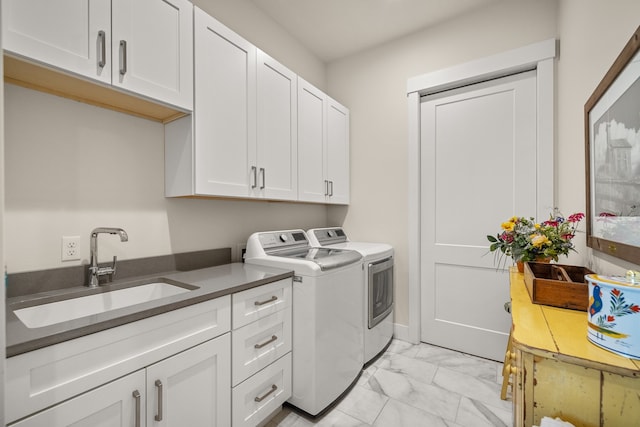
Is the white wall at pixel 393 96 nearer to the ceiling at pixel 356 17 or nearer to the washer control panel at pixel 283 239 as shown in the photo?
the ceiling at pixel 356 17

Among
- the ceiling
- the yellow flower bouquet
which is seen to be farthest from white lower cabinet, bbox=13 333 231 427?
the ceiling

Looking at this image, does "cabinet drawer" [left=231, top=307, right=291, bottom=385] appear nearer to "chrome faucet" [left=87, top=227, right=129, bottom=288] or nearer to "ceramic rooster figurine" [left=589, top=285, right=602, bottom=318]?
"chrome faucet" [left=87, top=227, right=129, bottom=288]

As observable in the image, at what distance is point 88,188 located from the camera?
4.59ft

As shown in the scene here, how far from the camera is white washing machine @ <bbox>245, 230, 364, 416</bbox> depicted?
5.32 ft

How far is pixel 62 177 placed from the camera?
Answer: 1319 millimetres

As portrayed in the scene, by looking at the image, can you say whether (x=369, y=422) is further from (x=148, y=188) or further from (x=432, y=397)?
(x=148, y=188)

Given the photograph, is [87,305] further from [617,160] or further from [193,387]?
[617,160]

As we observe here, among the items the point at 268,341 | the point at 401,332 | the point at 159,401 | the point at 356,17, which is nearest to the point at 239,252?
the point at 268,341

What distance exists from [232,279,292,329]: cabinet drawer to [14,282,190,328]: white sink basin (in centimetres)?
28

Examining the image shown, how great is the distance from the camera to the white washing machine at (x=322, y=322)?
162 centimetres

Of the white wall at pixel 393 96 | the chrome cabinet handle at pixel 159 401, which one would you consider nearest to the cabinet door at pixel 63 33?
the chrome cabinet handle at pixel 159 401

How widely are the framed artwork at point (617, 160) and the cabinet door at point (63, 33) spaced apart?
6.16 ft

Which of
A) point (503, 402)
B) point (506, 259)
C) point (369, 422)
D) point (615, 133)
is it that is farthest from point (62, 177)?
point (506, 259)

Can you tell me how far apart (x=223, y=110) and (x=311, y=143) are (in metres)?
0.90
